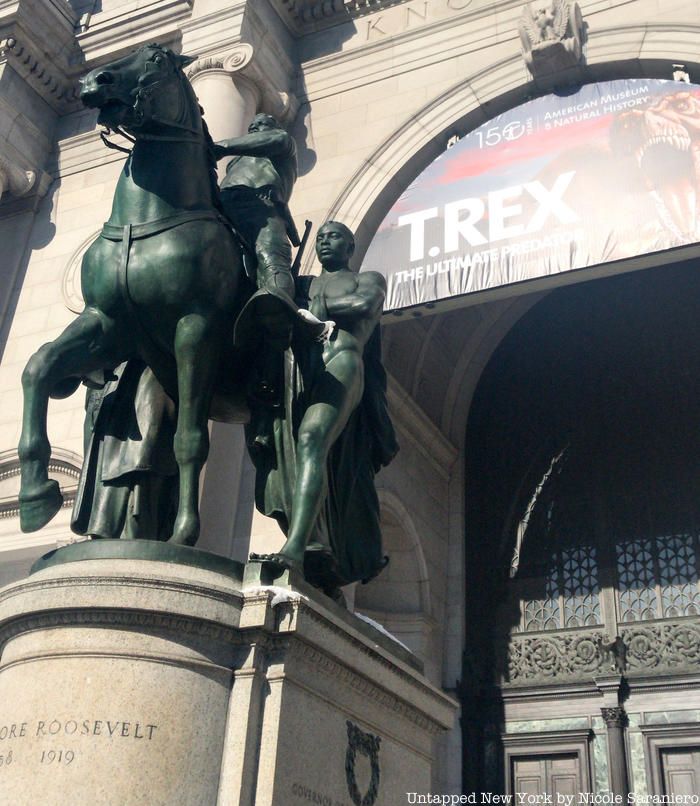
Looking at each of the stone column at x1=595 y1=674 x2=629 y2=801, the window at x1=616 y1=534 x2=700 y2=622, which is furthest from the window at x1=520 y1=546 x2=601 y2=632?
the stone column at x1=595 y1=674 x2=629 y2=801

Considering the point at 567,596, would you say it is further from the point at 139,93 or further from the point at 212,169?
the point at 139,93

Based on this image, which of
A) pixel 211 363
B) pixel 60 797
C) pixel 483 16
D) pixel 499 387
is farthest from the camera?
pixel 499 387

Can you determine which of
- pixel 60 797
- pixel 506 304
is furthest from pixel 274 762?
pixel 506 304

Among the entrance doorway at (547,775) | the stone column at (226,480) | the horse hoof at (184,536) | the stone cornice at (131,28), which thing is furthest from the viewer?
the stone cornice at (131,28)

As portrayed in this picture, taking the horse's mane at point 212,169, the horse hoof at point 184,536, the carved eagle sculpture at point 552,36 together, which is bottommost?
the horse hoof at point 184,536

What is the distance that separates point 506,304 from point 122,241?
1063 centimetres

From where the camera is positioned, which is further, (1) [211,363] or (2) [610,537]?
(2) [610,537]

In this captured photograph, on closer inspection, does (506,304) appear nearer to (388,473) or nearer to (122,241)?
(388,473)

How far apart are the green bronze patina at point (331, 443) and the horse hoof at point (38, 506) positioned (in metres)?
0.88

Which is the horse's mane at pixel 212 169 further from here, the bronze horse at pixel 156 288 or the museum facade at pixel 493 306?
the museum facade at pixel 493 306

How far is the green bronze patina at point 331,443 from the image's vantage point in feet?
12.8

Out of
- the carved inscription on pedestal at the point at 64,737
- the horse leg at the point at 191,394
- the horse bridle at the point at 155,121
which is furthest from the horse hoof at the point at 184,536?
the horse bridle at the point at 155,121

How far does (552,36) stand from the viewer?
10.6 m

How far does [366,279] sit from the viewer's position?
4.45 meters
